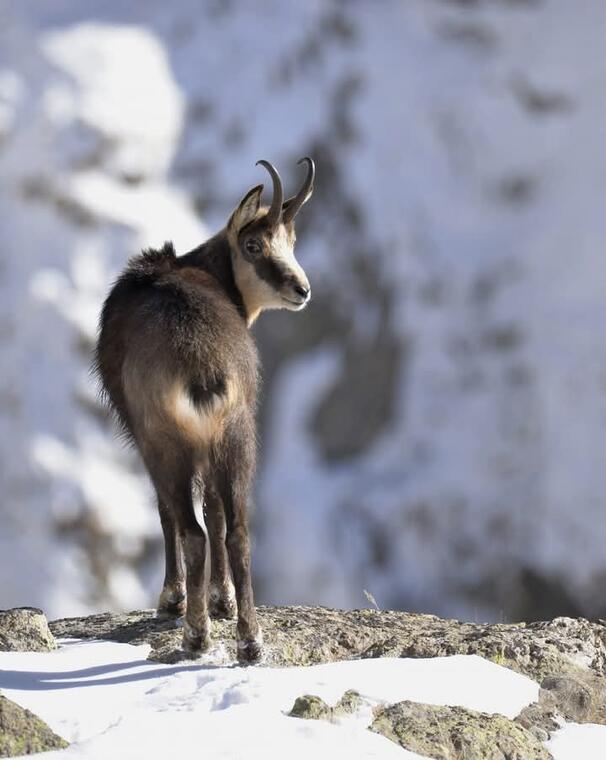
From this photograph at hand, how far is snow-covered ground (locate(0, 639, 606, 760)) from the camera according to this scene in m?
4.51

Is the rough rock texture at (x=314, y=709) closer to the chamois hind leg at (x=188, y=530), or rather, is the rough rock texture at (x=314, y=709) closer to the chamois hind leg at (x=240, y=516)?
the chamois hind leg at (x=240, y=516)

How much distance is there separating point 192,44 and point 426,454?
1065cm

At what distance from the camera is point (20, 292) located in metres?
24.2

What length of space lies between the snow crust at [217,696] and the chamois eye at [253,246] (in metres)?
1.99

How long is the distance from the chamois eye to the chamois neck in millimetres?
134

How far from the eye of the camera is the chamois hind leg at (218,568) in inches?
242

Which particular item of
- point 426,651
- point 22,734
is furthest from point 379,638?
point 22,734

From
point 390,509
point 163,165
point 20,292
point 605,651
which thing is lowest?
point 605,651

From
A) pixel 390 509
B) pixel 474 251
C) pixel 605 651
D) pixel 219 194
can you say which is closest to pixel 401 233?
pixel 474 251

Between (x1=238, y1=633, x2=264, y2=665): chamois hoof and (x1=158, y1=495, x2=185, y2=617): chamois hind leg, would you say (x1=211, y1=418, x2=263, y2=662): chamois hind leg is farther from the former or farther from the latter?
(x1=158, y1=495, x2=185, y2=617): chamois hind leg

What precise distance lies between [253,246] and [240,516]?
1614 millimetres

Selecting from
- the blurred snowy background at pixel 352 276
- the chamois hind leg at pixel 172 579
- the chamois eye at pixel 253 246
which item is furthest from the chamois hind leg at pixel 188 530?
the blurred snowy background at pixel 352 276

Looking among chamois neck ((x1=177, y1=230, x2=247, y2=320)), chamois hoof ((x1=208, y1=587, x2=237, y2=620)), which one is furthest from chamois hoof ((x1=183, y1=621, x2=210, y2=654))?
chamois neck ((x1=177, y1=230, x2=247, y2=320))

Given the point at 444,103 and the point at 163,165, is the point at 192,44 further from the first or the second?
the point at 444,103
